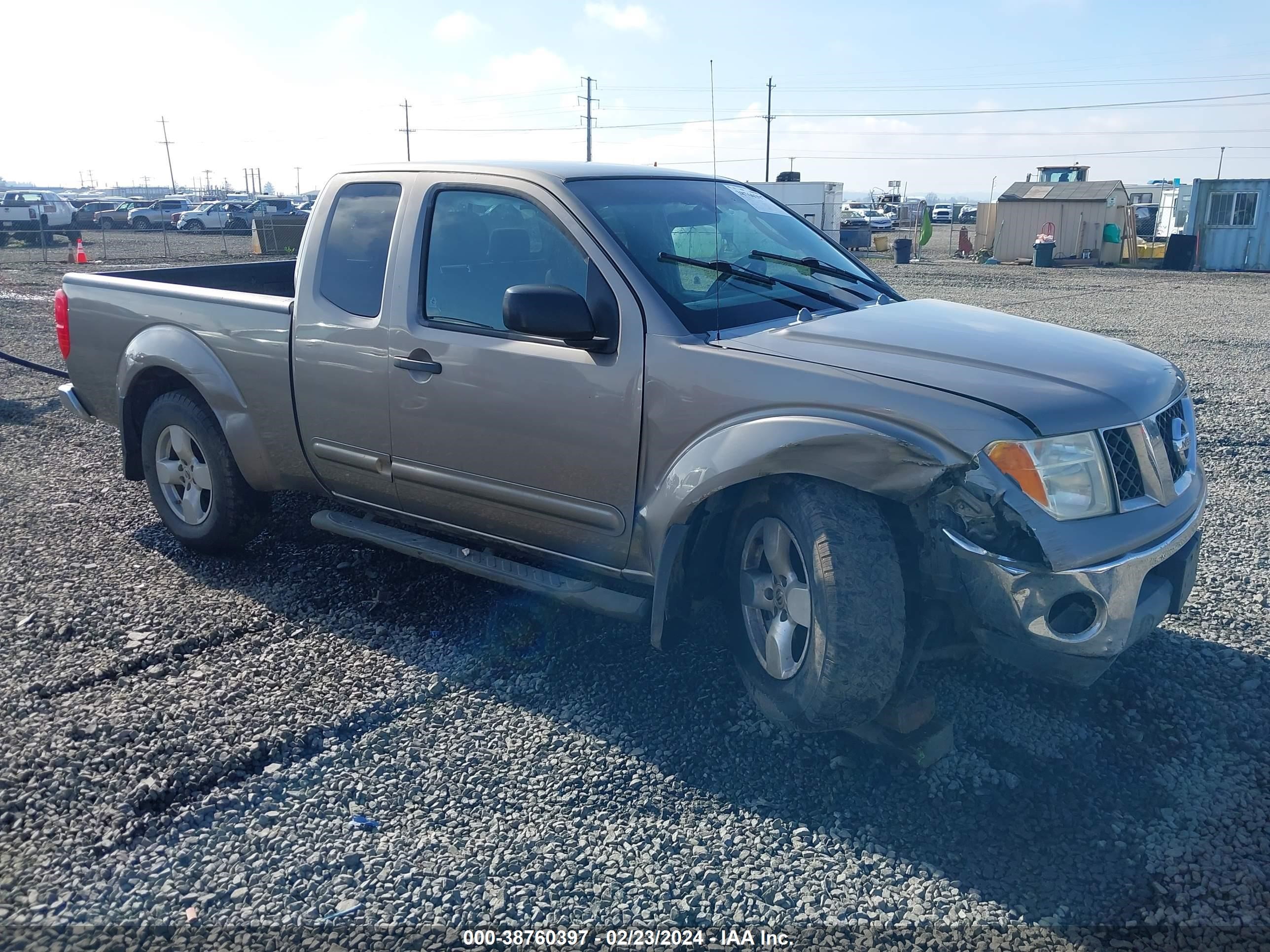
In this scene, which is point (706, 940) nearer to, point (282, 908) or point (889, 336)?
point (282, 908)

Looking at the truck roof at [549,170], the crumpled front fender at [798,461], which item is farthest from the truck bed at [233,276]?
the crumpled front fender at [798,461]

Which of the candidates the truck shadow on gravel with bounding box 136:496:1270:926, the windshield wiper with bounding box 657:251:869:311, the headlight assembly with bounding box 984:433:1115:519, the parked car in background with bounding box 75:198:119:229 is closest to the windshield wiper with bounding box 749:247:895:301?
the windshield wiper with bounding box 657:251:869:311

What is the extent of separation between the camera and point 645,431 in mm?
3525

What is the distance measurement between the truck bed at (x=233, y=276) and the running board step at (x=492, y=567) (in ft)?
5.91

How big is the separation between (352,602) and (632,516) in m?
1.73

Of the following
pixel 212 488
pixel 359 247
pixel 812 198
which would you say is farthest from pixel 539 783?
pixel 812 198

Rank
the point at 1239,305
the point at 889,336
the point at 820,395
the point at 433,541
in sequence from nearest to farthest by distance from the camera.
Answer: the point at 820,395 → the point at 889,336 → the point at 433,541 → the point at 1239,305

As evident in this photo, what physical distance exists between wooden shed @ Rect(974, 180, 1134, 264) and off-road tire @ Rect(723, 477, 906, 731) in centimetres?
3431

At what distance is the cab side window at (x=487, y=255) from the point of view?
3912 mm

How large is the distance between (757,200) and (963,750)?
2.64m

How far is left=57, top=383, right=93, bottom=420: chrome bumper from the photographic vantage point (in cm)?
580

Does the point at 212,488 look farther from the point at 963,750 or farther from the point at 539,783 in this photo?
the point at 963,750

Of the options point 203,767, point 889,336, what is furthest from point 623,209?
point 203,767

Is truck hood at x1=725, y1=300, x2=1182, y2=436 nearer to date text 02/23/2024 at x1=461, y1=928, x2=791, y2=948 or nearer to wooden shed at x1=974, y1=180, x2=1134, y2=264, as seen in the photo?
date text 02/23/2024 at x1=461, y1=928, x2=791, y2=948
